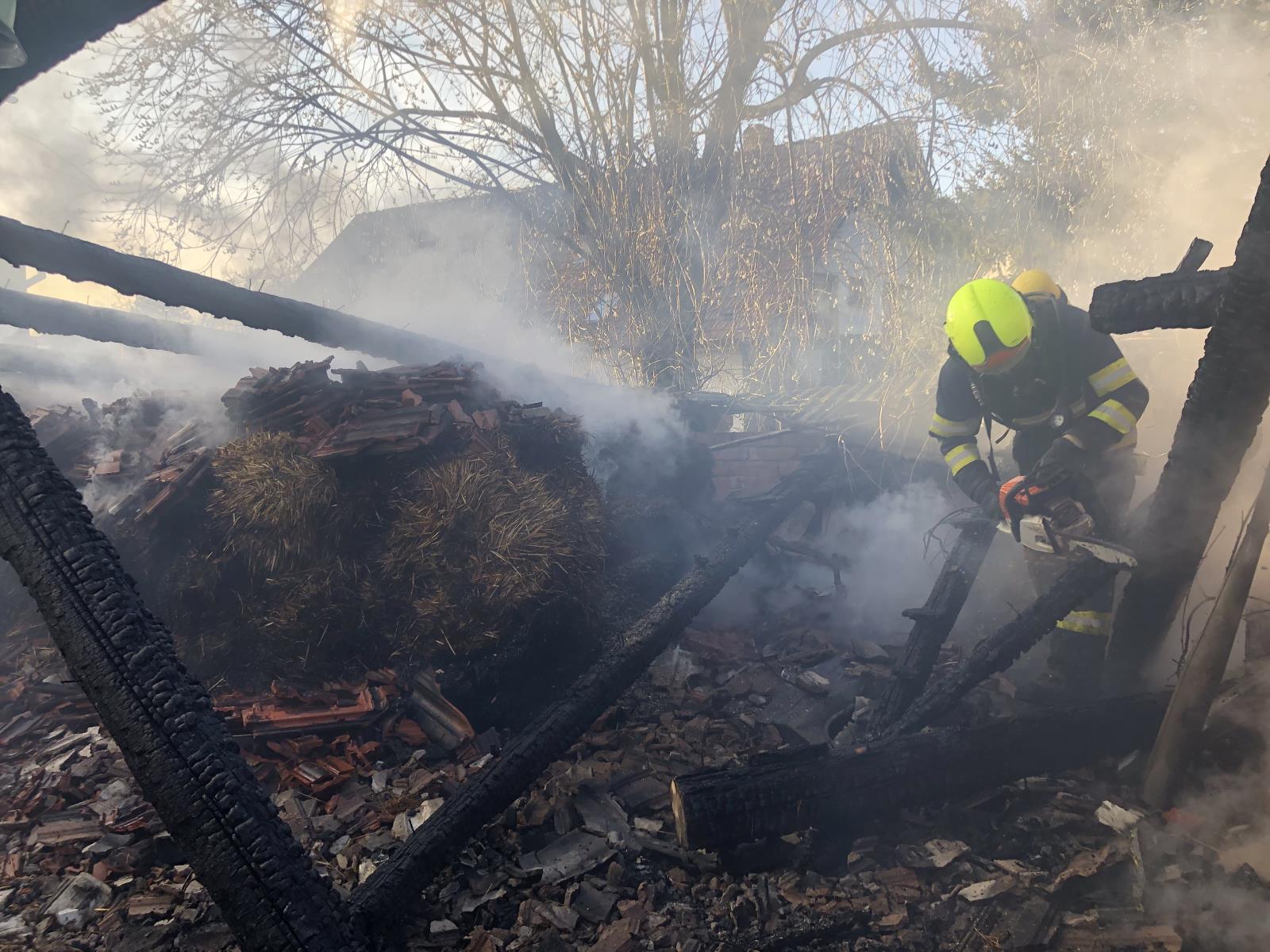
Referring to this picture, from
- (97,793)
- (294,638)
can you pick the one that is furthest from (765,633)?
Result: (97,793)

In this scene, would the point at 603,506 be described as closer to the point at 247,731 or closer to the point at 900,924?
the point at 247,731

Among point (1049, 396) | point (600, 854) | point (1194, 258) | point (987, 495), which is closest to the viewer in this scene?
point (600, 854)

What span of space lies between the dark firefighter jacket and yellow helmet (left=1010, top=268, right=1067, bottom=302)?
9 centimetres

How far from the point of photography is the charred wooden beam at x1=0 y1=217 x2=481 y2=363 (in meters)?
5.44

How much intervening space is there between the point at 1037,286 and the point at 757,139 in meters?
6.36

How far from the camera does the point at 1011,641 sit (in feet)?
13.7

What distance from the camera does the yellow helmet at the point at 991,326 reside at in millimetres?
4676

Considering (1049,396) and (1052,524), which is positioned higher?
(1049,396)

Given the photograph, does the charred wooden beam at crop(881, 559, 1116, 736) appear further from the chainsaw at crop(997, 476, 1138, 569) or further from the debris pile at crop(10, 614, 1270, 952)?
the debris pile at crop(10, 614, 1270, 952)

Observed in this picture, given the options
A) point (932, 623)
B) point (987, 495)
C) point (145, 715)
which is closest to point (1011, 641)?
point (932, 623)

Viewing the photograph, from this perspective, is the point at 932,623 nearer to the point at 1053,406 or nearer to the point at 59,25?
the point at 1053,406

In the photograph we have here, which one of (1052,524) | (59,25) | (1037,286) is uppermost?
(59,25)

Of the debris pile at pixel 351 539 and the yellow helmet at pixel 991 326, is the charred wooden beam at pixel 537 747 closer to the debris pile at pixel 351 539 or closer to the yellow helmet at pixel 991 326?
the debris pile at pixel 351 539

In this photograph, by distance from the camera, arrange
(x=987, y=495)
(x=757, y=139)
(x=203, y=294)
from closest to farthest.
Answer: (x=987, y=495) → (x=203, y=294) → (x=757, y=139)
